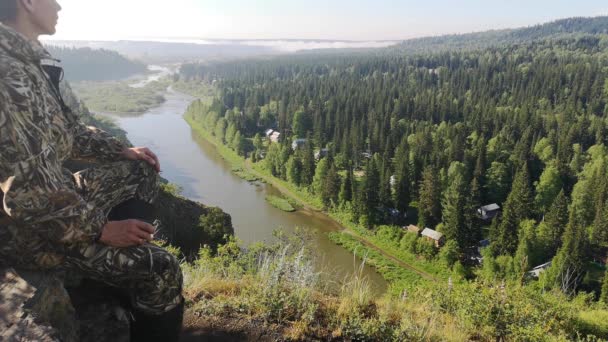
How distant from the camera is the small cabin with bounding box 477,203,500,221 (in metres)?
33.6

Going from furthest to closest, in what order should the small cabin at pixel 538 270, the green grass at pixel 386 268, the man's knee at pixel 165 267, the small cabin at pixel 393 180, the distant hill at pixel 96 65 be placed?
the distant hill at pixel 96 65 < the small cabin at pixel 393 180 < the green grass at pixel 386 268 < the small cabin at pixel 538 270 < the man's knee at pixel 165 267

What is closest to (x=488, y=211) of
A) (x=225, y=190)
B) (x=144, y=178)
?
(x=225, y=190)

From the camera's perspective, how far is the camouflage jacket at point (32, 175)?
6.65 feet

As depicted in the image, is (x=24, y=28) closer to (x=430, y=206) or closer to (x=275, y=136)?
(x=430, y=206)

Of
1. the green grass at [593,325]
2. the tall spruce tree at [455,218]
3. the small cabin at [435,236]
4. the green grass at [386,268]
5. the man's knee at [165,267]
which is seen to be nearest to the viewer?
the man's knee at [165,267]

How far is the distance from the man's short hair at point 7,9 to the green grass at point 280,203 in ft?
105

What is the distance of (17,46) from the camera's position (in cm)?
227


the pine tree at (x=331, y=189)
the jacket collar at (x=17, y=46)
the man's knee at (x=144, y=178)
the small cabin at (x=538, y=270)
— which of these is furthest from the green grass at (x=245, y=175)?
the jacket collar at (x=17, y=46)

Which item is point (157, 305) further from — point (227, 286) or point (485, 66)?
point (485, 66)

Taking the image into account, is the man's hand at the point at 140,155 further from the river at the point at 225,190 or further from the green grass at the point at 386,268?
the green grass at the point at 386,268

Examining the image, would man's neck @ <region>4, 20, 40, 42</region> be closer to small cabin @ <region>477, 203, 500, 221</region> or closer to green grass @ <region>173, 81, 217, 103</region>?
small cabin @ <region>477, 203, 500, 221</region>

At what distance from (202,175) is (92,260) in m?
41.1

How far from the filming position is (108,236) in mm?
2400

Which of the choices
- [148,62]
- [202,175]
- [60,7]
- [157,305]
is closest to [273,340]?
[157,305]
